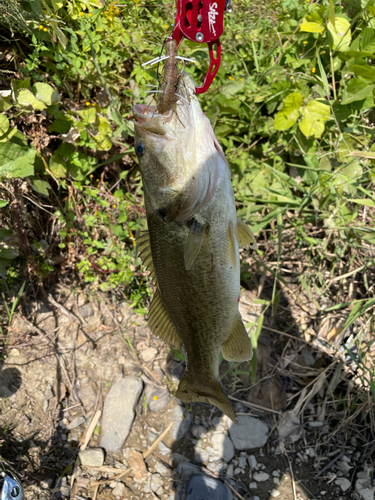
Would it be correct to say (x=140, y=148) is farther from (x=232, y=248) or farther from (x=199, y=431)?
(x=199, y=431)

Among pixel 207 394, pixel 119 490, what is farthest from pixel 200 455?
pixel 207 394

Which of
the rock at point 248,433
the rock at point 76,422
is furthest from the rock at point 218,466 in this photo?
the rock at point 76,422

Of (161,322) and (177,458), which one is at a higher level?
(161,322)

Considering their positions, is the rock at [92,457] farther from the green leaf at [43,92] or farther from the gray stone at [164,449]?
the green leaf at [43,92]

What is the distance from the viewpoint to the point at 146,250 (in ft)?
6.11

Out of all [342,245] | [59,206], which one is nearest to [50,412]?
[59,206]

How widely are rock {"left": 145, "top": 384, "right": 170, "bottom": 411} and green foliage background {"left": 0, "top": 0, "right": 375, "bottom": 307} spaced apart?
2.66 ft

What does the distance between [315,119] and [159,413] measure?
280cm

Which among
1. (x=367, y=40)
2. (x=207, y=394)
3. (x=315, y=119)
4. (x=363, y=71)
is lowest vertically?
(x=207, y=394)

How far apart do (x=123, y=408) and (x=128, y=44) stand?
9.80 ft

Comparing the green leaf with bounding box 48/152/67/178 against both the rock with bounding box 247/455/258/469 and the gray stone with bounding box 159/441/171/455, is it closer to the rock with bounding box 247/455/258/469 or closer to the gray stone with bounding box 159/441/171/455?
the gray stone with bounding box 159/441/171/455

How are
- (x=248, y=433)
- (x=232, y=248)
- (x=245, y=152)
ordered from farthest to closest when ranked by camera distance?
(x=245, y=152)
(x=248, y=433)
(x=232, y=248)

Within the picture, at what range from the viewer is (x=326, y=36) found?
9.95 feet

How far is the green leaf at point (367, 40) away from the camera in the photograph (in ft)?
9.26
